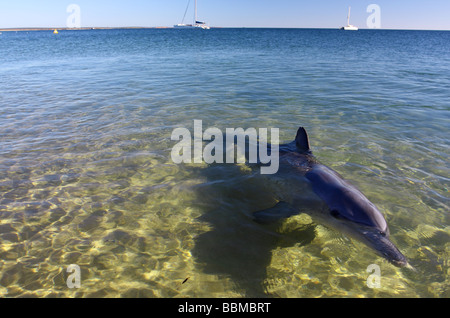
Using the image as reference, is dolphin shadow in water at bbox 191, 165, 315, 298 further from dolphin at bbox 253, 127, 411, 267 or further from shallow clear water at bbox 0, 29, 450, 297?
dolphin at bbox 253, 127, 411, 267

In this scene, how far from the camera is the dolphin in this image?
3.48 meters

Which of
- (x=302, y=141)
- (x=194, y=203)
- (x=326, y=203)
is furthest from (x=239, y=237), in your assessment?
(x=302, y=141)

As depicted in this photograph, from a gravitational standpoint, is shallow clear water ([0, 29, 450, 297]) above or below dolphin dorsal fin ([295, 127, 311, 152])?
below

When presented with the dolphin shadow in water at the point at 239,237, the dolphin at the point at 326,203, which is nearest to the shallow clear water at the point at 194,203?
the dolphin shadow in water at the point at 239,237

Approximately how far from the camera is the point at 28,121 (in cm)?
916

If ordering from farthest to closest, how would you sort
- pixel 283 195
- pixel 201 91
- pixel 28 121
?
pixel 201 91, pixel 28 121, pixel 283 195

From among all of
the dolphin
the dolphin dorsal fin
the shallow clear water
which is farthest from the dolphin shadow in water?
the dolphin dorsal fin

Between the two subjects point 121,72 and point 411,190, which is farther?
point 121,72

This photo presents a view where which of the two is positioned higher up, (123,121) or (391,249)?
(123,121)

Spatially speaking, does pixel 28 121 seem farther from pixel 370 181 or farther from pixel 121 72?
pixel 121 72

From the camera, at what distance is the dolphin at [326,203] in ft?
11.4
